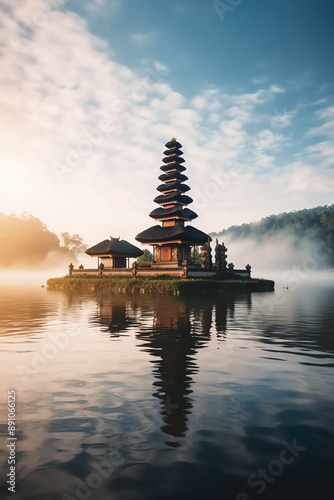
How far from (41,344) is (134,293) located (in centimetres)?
2536

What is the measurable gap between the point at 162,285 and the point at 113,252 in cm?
1682

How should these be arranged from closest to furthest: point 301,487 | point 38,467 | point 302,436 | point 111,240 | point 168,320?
1. point 301,487
2. point 38,467
3. point 302,436
4. point 168,320
5. point 111,240

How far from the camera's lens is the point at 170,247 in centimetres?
4891

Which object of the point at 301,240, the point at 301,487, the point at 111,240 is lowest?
the point at 301,487

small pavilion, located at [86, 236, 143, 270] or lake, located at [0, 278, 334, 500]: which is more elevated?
small pavilion, located at [86, 236, 143, 270]

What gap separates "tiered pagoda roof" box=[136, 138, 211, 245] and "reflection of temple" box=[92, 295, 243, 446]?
27.3 metres

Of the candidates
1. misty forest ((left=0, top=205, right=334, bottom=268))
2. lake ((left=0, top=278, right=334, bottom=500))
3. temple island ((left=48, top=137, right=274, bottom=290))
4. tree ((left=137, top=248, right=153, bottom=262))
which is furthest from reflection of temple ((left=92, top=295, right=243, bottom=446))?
misty forest ((left=0, top=205, right=334, bottom=268))

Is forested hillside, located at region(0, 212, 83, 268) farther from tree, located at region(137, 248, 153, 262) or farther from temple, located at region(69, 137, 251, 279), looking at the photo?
temple, located at region(69, 137, 251, 279)

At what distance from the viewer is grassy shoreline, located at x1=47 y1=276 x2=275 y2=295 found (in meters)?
33.8

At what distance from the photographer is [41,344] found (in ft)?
36.9

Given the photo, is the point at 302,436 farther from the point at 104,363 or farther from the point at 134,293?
the point at 134,293

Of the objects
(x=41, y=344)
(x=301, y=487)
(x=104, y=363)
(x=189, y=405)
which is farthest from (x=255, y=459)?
(x=41, y=344)

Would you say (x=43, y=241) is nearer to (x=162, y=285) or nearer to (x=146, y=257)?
(x=146, y=257)

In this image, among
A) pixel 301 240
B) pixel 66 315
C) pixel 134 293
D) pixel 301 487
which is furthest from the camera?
pixel 301 240
